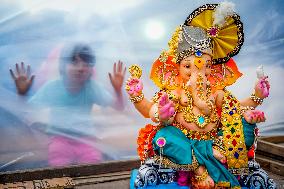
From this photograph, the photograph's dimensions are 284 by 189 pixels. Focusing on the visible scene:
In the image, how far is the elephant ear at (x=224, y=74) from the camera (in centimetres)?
303

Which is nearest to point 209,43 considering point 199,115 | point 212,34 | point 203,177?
point 212,34

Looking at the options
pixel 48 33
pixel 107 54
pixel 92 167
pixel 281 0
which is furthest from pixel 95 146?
pixel 281 0

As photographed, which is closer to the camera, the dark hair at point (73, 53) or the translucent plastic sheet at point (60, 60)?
the translucent plastic sheet at point (60, 60)

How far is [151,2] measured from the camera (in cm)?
388

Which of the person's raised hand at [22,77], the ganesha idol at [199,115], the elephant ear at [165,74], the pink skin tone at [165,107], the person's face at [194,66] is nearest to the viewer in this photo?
the pink skin tone at [165,107]

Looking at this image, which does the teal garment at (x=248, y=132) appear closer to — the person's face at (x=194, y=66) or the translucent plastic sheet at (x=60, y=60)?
the person's face at (x=194, y=66)

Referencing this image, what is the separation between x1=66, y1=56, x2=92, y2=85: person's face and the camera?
12.1ft

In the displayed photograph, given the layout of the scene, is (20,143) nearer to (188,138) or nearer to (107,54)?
(107,54)

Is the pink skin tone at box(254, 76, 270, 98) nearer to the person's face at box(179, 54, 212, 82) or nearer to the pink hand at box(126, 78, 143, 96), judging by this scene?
the person's face at box(179, 54, 212, 82)

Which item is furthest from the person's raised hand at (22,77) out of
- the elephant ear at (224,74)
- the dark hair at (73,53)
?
the elephant ear at (224,74)

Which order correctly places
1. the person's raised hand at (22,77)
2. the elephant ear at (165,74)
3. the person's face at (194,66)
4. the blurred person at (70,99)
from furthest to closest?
the blurred person at (70,99) → the person's raised hand at (22,77) → the elephant ear at (165,74) → the person's face at (194,66)

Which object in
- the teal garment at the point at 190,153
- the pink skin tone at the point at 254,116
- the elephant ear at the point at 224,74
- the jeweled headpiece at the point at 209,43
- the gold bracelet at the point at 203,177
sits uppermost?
the jeweled headpiece at the point at 209,43

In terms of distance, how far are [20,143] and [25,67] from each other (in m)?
0.65

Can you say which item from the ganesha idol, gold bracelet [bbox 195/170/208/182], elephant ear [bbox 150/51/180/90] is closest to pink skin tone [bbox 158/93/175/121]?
the ganesha idol
